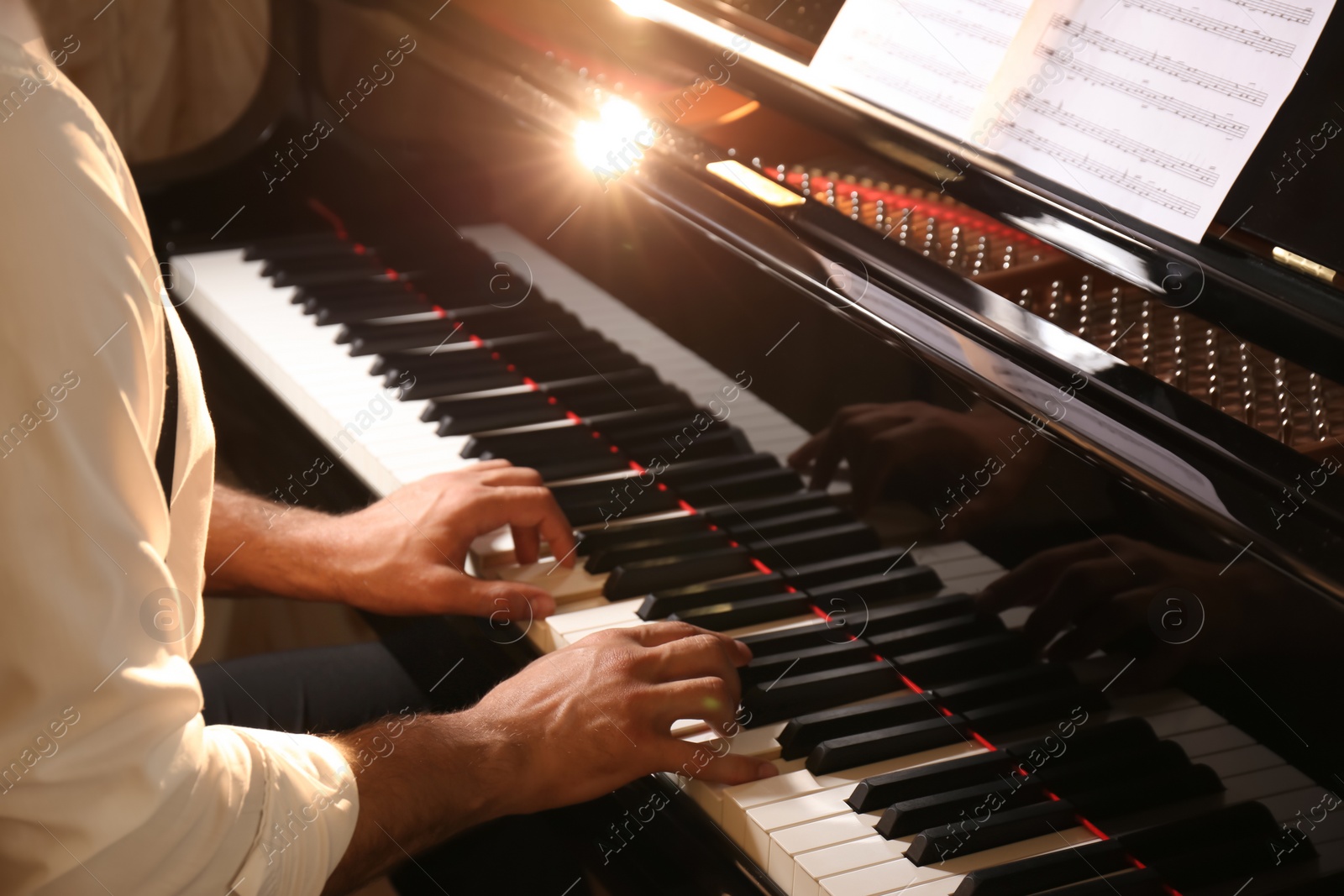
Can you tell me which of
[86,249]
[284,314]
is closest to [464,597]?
[86,249]

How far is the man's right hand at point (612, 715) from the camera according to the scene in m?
1.40

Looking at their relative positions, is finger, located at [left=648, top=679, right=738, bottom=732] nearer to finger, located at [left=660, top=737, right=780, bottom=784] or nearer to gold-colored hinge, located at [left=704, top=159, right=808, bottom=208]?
finger, located at [left=660, top=737, right=780, bottom=784]

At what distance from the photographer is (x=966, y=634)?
1447 mm

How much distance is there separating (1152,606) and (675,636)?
582 mm

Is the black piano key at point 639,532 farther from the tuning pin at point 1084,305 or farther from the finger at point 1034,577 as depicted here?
the tuning pin at point 1084,305

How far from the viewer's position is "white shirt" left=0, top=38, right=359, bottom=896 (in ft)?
3.25

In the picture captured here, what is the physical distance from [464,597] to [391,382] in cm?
62

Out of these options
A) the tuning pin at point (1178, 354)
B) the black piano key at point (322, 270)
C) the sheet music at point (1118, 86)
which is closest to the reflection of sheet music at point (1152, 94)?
the sheet music at point (1118, 86)

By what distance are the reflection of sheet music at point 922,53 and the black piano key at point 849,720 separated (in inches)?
30.9

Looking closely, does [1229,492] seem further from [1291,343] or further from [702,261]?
[702,261]

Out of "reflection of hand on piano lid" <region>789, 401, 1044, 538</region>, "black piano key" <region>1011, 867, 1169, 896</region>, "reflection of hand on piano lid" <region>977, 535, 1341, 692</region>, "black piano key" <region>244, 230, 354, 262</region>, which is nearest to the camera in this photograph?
"reflection of hand on piano lid" <region>977, 535, 1341, 692</region>

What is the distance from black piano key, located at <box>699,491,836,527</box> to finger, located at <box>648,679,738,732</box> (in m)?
0.32

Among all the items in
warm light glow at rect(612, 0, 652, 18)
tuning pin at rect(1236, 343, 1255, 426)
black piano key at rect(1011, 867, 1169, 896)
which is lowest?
black piano key at rect(1011, 867, 1169, 896)

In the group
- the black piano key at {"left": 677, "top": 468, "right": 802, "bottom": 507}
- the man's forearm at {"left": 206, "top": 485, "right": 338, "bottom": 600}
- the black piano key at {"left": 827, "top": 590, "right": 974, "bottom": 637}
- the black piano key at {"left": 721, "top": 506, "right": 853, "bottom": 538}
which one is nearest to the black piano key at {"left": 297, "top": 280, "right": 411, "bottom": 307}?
the man's forearm at {"left": 206, "top": 485, "right": 338, "bottom": 600}
